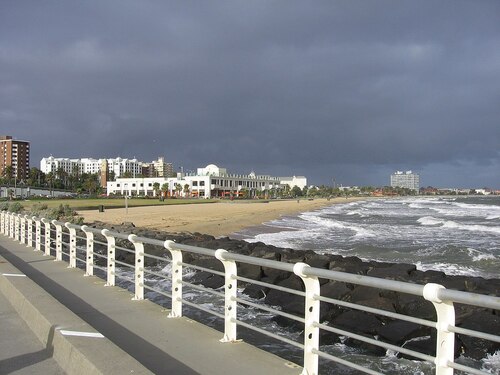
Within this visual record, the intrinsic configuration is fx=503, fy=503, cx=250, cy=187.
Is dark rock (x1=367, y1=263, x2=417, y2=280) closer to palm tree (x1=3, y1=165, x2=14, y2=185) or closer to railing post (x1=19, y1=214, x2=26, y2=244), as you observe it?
railing post (x1=19, y1=214, x2=26, y2=244)

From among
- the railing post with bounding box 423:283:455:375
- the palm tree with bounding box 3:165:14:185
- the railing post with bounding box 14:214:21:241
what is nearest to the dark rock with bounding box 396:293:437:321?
the railing post with bounding box 423:283:455:375

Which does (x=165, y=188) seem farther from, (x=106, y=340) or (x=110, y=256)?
(x=106, y=340)

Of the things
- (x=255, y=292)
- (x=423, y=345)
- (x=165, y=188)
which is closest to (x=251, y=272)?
(x=255, y=292)

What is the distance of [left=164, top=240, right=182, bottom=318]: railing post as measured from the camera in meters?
6.09

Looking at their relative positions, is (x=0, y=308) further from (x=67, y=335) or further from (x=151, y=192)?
(x=151, y=192)

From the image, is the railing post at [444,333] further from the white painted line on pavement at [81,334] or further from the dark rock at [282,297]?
the dark rock at [282,297]

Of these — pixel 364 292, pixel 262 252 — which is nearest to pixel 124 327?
pixel 364 292

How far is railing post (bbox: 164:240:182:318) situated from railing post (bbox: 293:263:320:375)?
7.82 feet

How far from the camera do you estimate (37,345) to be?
525 cm

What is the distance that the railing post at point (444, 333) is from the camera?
301 centimetres

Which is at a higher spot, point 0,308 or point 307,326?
point 307,326

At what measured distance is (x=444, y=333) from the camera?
3.04 meters

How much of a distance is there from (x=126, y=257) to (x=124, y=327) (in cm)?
1262

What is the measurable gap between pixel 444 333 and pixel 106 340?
300cm
